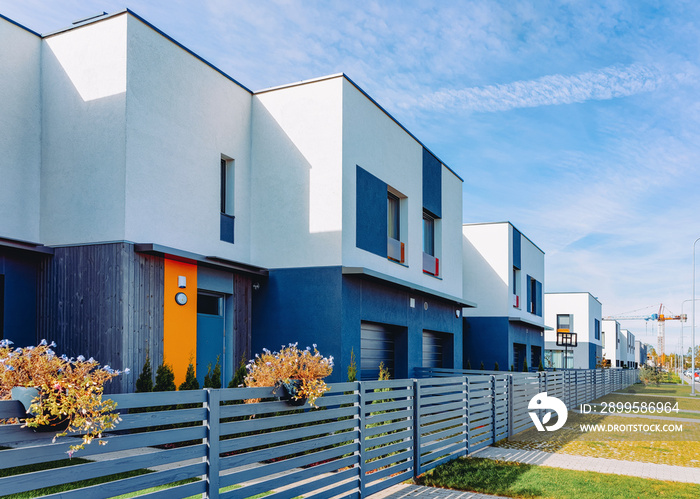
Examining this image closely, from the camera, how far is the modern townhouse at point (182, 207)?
390 inches

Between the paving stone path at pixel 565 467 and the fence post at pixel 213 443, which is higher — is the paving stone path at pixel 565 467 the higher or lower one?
the lower one

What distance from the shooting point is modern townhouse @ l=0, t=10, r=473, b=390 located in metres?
9.90

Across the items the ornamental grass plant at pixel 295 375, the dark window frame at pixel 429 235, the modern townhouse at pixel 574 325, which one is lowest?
the modern townhouse at pixel 574 325

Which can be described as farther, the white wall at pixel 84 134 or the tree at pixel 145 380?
the white wall at pixel 84 134

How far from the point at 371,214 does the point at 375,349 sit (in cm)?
332

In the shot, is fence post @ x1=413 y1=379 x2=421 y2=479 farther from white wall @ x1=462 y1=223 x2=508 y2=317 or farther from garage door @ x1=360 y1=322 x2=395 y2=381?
white wall @ x1=462 y1=223 x2=508 y2=317

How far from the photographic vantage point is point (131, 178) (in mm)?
A: 9938

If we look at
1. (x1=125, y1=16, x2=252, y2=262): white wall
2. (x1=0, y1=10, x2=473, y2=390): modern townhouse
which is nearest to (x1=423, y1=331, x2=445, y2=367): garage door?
(x1=0, y1=10, x2=473, y2=390): modern townhouse

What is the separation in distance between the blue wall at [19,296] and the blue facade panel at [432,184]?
10.3 metres

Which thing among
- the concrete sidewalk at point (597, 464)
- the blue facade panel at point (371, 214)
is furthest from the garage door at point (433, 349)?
the concrete sidewalk at point (597, 464)

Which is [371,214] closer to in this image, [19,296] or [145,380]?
[145,380]

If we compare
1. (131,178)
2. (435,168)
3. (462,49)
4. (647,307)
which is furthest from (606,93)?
(647,307)

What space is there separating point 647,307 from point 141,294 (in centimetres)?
A: 16264

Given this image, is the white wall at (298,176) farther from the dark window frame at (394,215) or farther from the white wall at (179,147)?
the dark window frame at (394,215)
